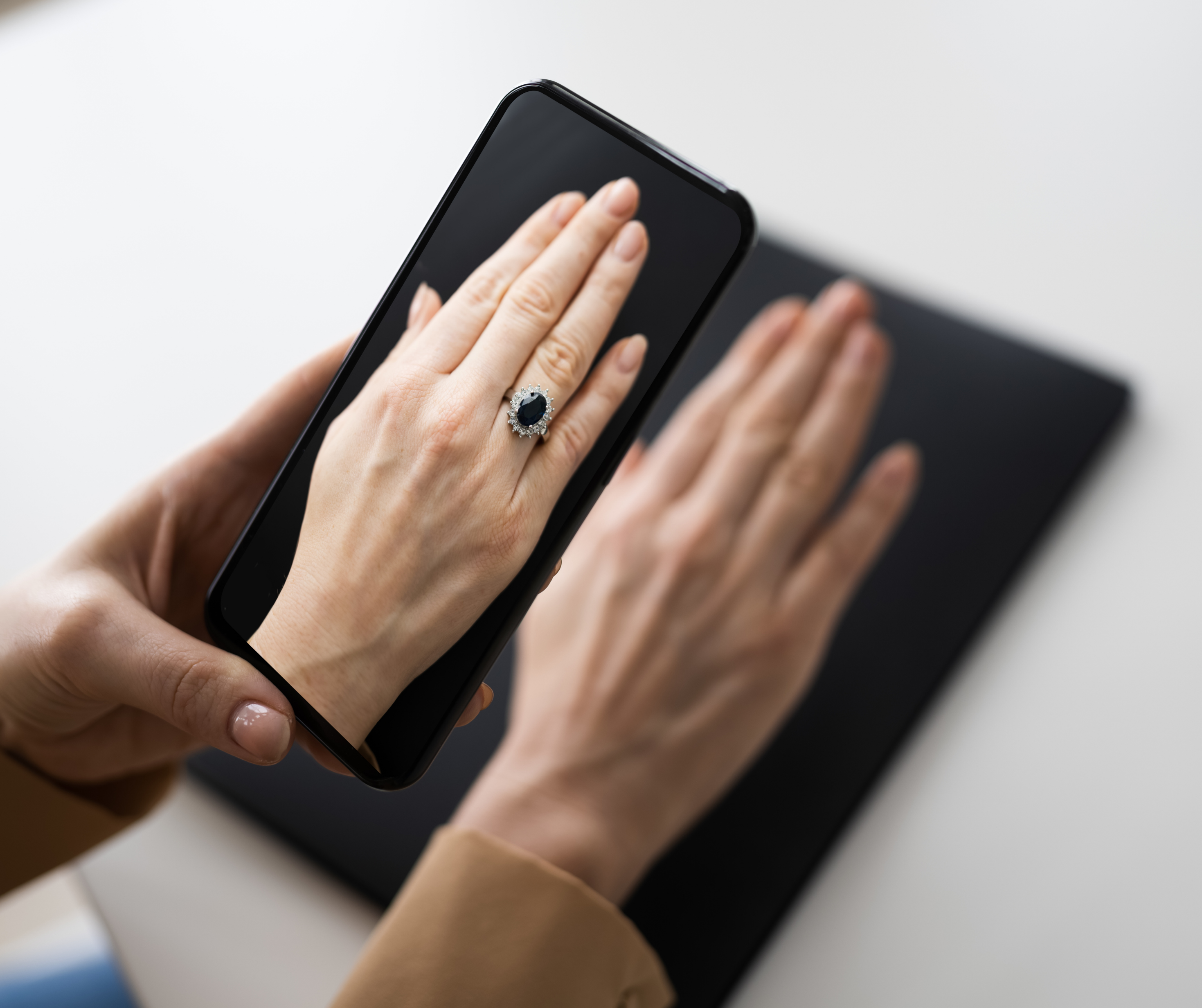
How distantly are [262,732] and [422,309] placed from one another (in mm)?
134

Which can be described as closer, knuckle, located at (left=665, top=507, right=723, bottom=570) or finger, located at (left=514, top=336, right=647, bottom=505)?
finger, located at (left=514, top=336, right=647, bottom=505)

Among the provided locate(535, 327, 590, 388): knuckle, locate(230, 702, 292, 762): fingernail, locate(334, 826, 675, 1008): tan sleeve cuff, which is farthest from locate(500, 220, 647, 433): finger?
locate(334, 826, 675, 1008): tan sleeve cuff

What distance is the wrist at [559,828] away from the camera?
476mm

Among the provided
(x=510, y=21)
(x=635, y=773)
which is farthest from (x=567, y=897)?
(x=510, y=21)

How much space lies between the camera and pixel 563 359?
277mm

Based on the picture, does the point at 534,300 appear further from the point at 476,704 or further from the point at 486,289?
the point at 476,704

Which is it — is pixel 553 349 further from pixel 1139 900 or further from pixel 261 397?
pixel 1139 900

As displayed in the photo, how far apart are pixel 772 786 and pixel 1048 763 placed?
15 centimetres

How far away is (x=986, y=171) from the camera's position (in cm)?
59

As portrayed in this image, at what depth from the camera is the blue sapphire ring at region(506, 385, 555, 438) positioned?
27 cm

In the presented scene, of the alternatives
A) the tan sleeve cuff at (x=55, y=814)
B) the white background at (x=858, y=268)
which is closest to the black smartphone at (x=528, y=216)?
the white background at (x=858, y=268)

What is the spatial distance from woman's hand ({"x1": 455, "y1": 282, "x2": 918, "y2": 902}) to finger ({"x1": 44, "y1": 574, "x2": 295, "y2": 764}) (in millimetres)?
232

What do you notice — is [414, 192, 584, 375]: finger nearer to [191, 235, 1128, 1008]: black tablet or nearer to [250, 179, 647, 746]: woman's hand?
[250, 179, 647, 746]: woman's hand

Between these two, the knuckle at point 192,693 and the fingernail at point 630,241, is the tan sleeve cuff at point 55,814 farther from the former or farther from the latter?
the fingernail at point 630,241
